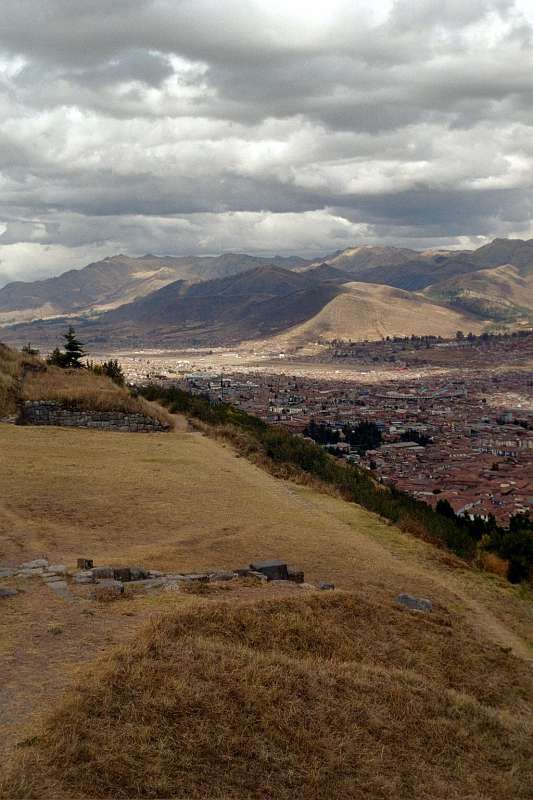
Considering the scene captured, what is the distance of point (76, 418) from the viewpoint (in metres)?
28.5

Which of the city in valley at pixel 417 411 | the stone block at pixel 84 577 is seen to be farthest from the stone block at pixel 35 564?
the city in valley at pixel 417 411

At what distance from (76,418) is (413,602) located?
1963cm

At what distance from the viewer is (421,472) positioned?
2320 inches

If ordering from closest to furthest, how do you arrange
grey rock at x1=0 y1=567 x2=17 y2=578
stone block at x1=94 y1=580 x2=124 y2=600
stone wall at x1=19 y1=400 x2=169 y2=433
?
stone block at x1=94 y1=580 x2=124 y2=600 < grey rock at x1=0 y1=567 x2=17 y2=578 < stone wall at x1=19 y1=400 x2=169 y2=433

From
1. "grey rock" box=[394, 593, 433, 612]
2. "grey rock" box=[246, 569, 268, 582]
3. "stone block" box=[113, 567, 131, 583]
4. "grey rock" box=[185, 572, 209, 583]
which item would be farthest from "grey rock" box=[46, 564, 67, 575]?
"grey rock" box=[394, 593, 433, 612]

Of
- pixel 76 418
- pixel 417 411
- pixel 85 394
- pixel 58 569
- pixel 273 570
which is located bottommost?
pixel 417 411

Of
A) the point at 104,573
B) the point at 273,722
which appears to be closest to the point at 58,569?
the point at 104,573

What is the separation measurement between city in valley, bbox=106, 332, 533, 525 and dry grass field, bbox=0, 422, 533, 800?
89.7ft

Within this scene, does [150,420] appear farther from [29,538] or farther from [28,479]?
[29,538]

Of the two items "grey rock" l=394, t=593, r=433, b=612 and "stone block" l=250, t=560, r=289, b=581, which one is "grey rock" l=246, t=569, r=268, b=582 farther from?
"grey rock" l=394, t=593, r=433, b=612

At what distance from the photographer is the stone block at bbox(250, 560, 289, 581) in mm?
12352

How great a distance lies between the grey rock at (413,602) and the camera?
38.6 ft

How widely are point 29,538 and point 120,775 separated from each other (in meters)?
8.97

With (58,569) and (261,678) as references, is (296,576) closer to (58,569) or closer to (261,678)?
(58,569)
